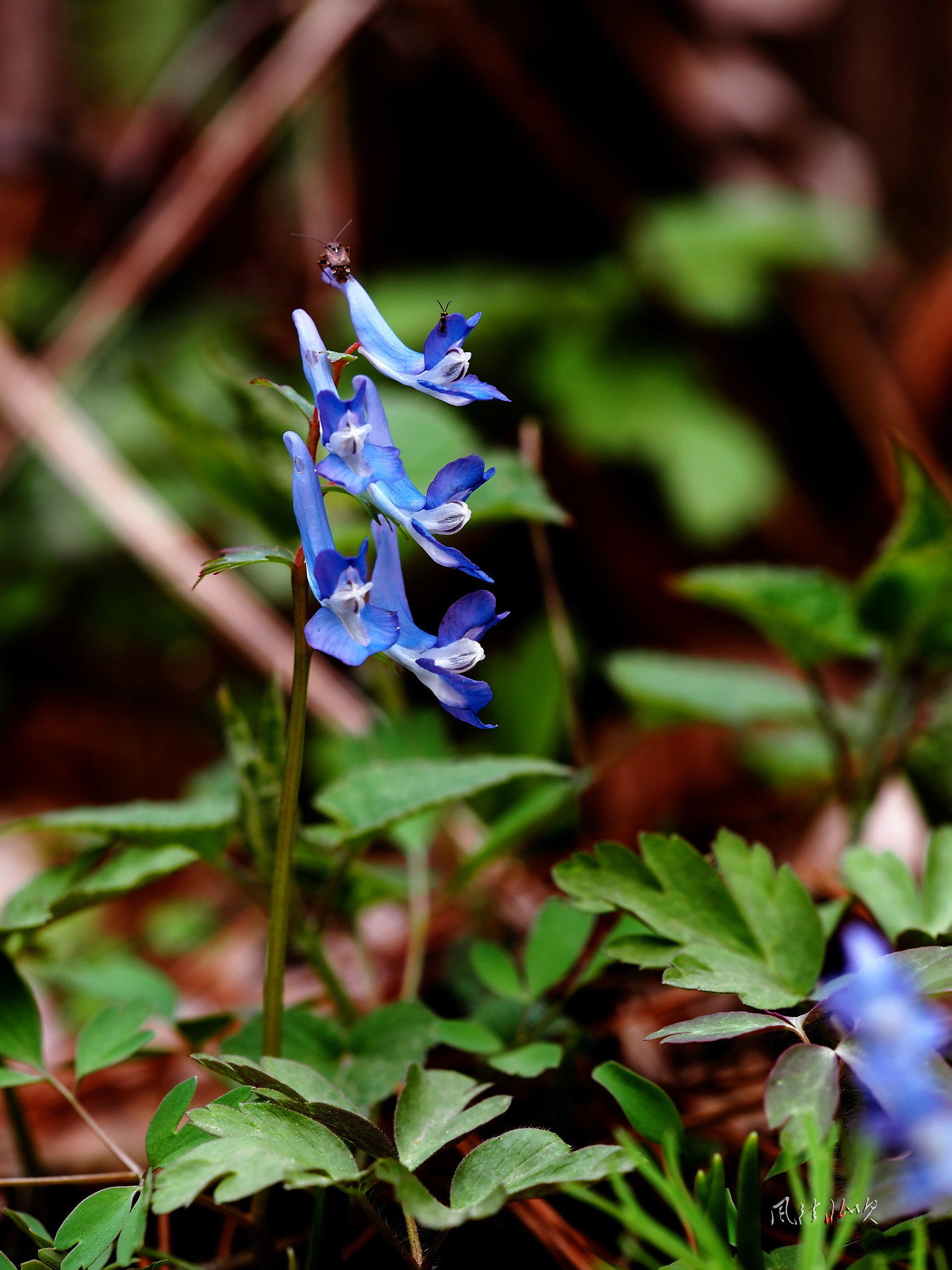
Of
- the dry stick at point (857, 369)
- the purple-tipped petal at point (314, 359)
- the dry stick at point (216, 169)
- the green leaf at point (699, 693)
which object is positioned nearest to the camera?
the purple-tipped petal at point (314, 359)

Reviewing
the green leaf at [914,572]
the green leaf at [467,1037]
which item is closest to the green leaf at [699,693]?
the green leaf at [914,572]

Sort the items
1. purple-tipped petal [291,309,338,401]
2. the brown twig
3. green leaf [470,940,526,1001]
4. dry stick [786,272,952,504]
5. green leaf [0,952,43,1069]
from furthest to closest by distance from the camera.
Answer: the brown twig, dry stick [786,272,952,504], green leaf [470,940,526,1001], green leaf [0,952,43,1069], purple-tipped petal [291,309,338,401]

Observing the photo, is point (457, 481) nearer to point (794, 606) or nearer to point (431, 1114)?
point (431, 1114)

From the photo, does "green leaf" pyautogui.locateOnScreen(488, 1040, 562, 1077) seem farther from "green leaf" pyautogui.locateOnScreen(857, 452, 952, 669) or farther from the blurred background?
the blurred background

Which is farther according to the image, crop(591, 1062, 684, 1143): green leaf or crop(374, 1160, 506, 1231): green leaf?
crop(591, 1062, 684, 1143): green leaf

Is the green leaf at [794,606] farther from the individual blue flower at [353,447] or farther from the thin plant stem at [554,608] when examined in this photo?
the individual blue flower at [353,447]

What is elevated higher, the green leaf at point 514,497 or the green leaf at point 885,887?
the green leaf at point 514,497

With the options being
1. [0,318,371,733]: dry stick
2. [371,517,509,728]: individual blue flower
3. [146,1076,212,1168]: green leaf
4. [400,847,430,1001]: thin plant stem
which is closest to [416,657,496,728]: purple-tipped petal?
[371,517,509,728]: individual blue flower
